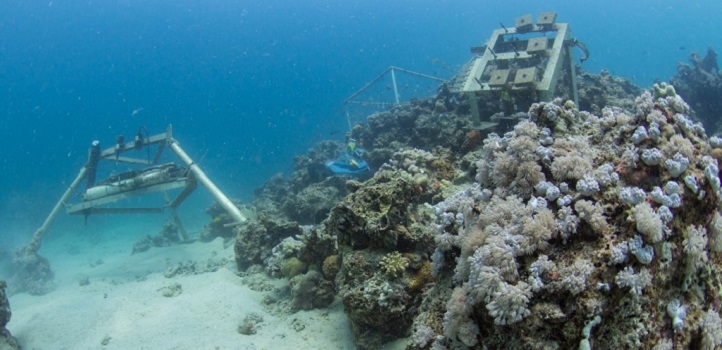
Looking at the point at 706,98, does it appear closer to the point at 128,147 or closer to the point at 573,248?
the point at 573,248

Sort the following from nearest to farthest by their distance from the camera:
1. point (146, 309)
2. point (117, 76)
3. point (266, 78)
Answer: point (146, 309) → point (117, 76) → point (266, 78)

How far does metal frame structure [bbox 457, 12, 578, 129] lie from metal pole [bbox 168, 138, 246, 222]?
671 centimetres

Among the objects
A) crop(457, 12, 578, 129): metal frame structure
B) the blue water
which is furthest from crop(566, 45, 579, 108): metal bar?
the blue water

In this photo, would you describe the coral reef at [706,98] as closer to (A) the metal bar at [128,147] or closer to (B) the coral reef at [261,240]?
(B) the coral reef at [261,240]

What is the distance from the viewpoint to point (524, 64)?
11.1m

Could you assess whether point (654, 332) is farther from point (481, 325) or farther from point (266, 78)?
point (266, 78)

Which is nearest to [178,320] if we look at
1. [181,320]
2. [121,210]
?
[181,320]

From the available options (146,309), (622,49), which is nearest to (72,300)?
(146,309)

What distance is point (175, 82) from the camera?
140 m

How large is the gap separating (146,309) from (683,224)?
798 cm

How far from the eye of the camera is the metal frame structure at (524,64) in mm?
8430

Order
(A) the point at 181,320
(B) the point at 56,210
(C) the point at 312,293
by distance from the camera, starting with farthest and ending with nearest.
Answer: (B) the point at 56,210, (A) the point at 181,320, (C) the point at 312,293

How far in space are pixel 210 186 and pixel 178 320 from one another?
6.01m

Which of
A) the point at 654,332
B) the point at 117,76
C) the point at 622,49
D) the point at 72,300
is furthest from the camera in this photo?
the point at 117,76
